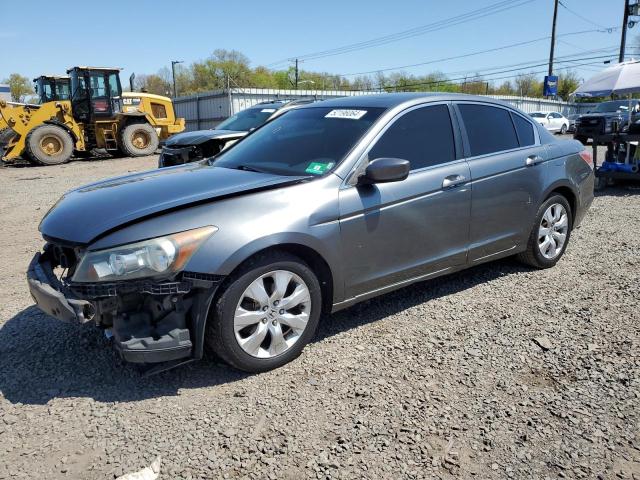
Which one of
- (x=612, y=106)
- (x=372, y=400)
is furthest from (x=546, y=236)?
(x=612, y=106)

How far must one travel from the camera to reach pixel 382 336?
3756 mm

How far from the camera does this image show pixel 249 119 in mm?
10727

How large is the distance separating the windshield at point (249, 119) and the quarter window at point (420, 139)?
664 centimetres

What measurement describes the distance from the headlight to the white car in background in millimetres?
31201

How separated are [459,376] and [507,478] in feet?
2.93

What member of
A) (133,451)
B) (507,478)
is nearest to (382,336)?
(507,478)

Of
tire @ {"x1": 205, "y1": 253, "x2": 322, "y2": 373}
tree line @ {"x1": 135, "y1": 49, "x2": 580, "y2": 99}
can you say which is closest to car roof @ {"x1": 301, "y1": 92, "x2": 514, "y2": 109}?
tire @ {"x1": 205, "y1": 253, "x2": 322, "y2": 373}

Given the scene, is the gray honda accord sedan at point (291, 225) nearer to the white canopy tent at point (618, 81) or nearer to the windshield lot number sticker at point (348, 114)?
the windshield lot number sticker at point (348, 114)

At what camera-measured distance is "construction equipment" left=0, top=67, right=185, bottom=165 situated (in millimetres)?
17250

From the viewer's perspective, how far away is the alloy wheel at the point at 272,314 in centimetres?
308

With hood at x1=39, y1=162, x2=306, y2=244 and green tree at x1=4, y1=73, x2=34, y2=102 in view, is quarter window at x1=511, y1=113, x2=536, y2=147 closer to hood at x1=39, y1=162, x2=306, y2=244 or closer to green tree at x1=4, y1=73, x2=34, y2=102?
hood at x1=39, y1=162, x2=306, y2=244

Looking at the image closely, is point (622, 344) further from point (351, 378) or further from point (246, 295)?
point (246, 295)

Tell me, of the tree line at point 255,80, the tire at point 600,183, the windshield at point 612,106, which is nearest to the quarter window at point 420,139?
the tire at point 600,183

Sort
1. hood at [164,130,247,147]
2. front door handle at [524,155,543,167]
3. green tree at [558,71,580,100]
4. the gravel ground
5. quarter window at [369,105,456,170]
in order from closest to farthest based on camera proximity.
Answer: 1. the gravel ground
2. quarter window at [369,105,456,170]
3. front door handle at [524,155,543,167]
4. hood at [164,130,247,147]
5. green tree at [558,71,580,100]
